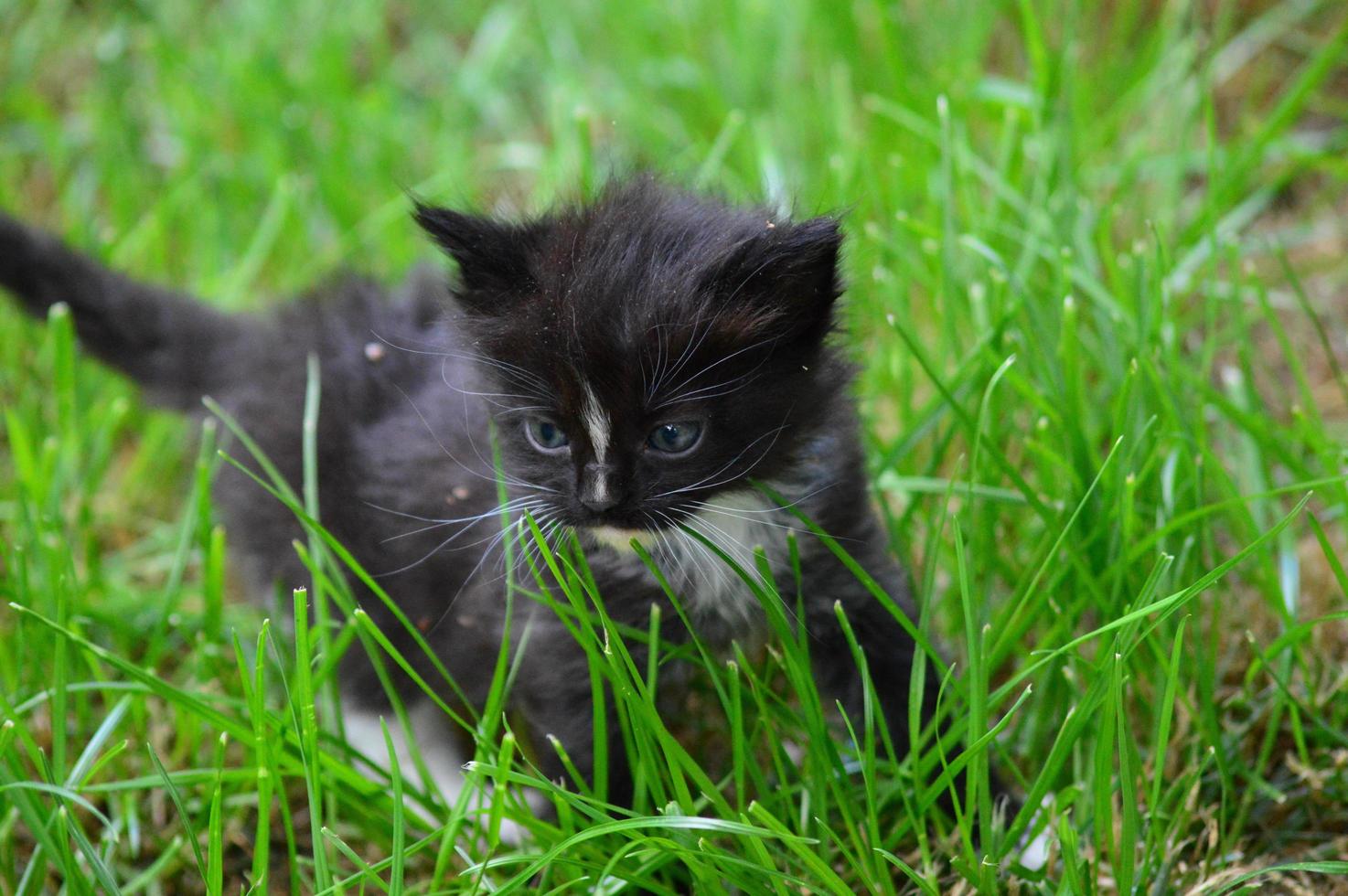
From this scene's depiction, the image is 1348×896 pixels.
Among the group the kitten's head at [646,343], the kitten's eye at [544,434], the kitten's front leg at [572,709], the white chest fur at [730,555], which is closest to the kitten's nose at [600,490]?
the kitten's head at [646,343]

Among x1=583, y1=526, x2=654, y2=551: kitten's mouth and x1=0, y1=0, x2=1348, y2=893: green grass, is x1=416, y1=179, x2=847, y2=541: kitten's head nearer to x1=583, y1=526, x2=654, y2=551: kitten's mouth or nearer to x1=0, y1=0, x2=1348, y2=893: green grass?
x1=583, y1=526, x2=654, y2=551: kitten's mouth

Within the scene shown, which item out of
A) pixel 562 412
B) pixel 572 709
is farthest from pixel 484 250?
pixel 572 709

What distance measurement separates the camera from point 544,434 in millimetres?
2129

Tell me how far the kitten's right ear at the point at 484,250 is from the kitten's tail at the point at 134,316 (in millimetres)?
1227

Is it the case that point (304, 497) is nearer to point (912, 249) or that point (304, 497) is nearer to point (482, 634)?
point (482, 634)

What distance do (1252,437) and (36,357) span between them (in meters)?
3.27

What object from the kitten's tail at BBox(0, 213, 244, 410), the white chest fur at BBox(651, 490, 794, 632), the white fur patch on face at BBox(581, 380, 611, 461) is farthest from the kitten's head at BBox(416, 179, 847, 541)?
the kitten's tail at BBox(0, 213, 244, 410)

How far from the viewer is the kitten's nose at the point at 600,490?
197 centimetres

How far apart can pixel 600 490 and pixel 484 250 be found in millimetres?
453

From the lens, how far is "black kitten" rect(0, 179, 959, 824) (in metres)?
2.00

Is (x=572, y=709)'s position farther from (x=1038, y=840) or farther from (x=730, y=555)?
(x=1038, y=840)

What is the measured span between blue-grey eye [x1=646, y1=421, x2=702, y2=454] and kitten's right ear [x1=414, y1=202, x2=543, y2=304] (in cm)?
32

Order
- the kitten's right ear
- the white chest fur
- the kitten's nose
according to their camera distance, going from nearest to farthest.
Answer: the kitten's nose → the kitten's right ear → the white chest fur

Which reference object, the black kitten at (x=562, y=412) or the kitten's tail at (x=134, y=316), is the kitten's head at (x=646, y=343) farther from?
the kitten's tail at (x=134, y=316)
